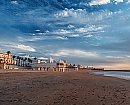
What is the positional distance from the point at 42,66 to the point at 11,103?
3860 inches

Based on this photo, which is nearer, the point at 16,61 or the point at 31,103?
the point at 31,103

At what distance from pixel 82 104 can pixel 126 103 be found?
1754 millimetres

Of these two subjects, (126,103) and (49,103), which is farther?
(126,103)

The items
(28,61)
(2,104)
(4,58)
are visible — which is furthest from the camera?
(28,61)

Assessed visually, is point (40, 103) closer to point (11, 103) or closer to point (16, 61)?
point (11, 103)

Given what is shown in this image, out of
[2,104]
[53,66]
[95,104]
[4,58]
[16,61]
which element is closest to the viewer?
[2,104]

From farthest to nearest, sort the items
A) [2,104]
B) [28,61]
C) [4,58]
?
1. [28,61]
2. [4,58]
3. [2,104]

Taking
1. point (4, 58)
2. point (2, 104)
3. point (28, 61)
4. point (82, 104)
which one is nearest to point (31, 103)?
point (2, 104)

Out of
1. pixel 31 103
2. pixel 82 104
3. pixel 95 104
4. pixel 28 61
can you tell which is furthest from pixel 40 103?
pixel 28 61

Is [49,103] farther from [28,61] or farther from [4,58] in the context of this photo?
[28,61]

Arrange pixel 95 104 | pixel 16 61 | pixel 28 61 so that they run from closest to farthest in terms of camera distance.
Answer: pixel 95 104 → pixel 16 61 → pixel 28 61

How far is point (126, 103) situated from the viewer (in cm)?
656

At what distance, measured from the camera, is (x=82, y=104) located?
6.12m

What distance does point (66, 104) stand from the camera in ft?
19.6
